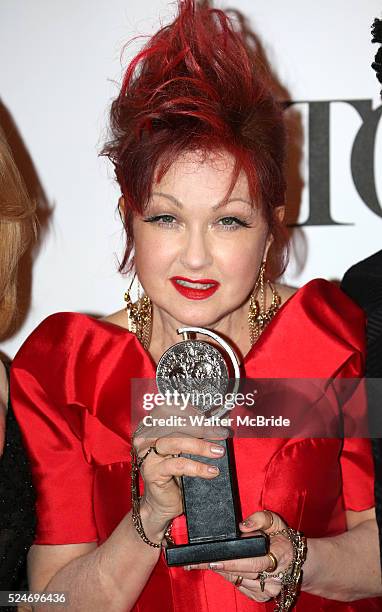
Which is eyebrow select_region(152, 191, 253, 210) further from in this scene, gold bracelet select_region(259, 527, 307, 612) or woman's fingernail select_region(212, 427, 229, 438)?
gold bracelet select_region(259, 527, 307, 612)

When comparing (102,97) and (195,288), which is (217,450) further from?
(102,97)

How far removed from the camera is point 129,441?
1.22m

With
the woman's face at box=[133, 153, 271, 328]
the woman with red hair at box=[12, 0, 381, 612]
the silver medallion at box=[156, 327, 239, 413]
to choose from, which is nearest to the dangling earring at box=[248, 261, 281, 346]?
the woman with red hair at box=[12, 0, 381, 612]

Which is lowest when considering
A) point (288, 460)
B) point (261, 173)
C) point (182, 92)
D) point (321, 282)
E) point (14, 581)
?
point (14, 581)

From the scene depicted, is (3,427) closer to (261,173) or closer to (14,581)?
(14,581)

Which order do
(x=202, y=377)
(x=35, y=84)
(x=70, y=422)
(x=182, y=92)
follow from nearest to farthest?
(x=202, y=377), (x=182, y=92), (x=70, y=422), (x=35, y=84)

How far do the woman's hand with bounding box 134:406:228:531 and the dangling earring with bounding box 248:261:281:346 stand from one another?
310 mm

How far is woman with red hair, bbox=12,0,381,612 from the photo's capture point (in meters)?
1.12

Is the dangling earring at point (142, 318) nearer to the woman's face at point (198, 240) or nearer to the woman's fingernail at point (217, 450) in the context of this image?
the woman's face at point (198, 240)

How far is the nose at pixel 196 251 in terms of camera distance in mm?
1112

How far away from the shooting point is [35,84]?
1.55 m

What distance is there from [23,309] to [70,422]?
423 mm

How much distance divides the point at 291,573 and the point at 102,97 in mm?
901

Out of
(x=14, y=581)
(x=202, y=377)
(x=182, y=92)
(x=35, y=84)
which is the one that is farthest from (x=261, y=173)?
(x=14, y=581)
